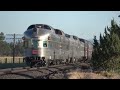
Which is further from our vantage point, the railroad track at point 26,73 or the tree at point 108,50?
the tree at point 108,50

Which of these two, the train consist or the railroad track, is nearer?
the railroad track

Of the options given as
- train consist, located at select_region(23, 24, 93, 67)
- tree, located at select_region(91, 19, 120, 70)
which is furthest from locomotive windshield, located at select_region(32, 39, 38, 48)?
tree, located at select_region(91, 19, 120, 70)

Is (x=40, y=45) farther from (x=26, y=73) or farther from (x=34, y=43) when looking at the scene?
(x=26, y=73)

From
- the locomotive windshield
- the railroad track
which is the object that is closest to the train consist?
the locomotive windshield

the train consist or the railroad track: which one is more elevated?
the train consist

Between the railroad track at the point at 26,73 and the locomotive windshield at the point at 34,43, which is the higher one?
the locomotive windshield at the point at 34,43

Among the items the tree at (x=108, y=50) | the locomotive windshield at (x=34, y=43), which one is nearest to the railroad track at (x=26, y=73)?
the locomotive windshield at (x=34, y=43)

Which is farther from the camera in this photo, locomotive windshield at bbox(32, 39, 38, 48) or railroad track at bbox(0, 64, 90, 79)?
locomotive windshield at bbox(32, 39, 38, 48)

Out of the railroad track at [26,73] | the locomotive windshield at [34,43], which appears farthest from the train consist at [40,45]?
the railroad track at [26,73]

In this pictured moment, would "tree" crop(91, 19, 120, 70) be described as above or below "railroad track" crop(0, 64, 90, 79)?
above

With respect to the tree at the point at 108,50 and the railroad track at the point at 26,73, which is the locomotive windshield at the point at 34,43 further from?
the tree at the point at 108,50

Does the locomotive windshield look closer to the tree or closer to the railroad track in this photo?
the railroad track
